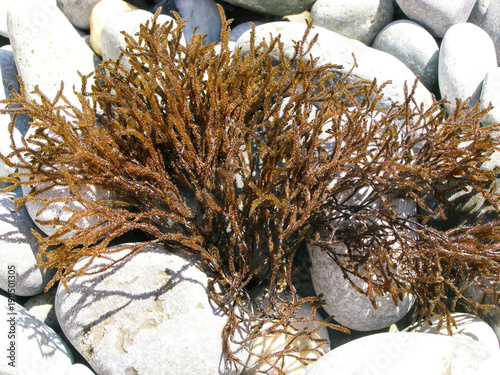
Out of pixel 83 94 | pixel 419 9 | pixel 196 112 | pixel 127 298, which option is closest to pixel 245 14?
pixel 419 9

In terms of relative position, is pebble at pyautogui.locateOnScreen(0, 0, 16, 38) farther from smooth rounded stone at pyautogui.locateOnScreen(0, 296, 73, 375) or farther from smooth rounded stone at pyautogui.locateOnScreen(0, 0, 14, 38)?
smooth rounded stone at pyautogui.locateOnScreen(0, 296, 73, 375)

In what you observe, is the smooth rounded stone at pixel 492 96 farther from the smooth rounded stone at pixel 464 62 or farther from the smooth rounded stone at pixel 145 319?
the smooth rounded stone at pixel 145 319

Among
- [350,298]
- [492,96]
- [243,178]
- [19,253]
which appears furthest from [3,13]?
[492,96]

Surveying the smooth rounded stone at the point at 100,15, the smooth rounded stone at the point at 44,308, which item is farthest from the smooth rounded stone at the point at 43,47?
the smooth rounded stone at the point at 44,308

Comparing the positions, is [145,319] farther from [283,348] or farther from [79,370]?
[283,348]

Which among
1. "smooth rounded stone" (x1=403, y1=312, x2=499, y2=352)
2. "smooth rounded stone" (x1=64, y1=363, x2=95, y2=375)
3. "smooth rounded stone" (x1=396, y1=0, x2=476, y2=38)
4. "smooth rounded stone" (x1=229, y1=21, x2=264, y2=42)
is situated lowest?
"smooth rounded stone" (x1=64, y1=363, x2=95, y2=375)

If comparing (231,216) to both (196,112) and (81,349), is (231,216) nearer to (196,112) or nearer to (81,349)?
(196,112)

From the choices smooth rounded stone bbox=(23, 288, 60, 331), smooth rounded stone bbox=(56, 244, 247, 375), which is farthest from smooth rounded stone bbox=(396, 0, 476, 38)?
smooth rounded stone bbox=(23, 288, 60, 331)
